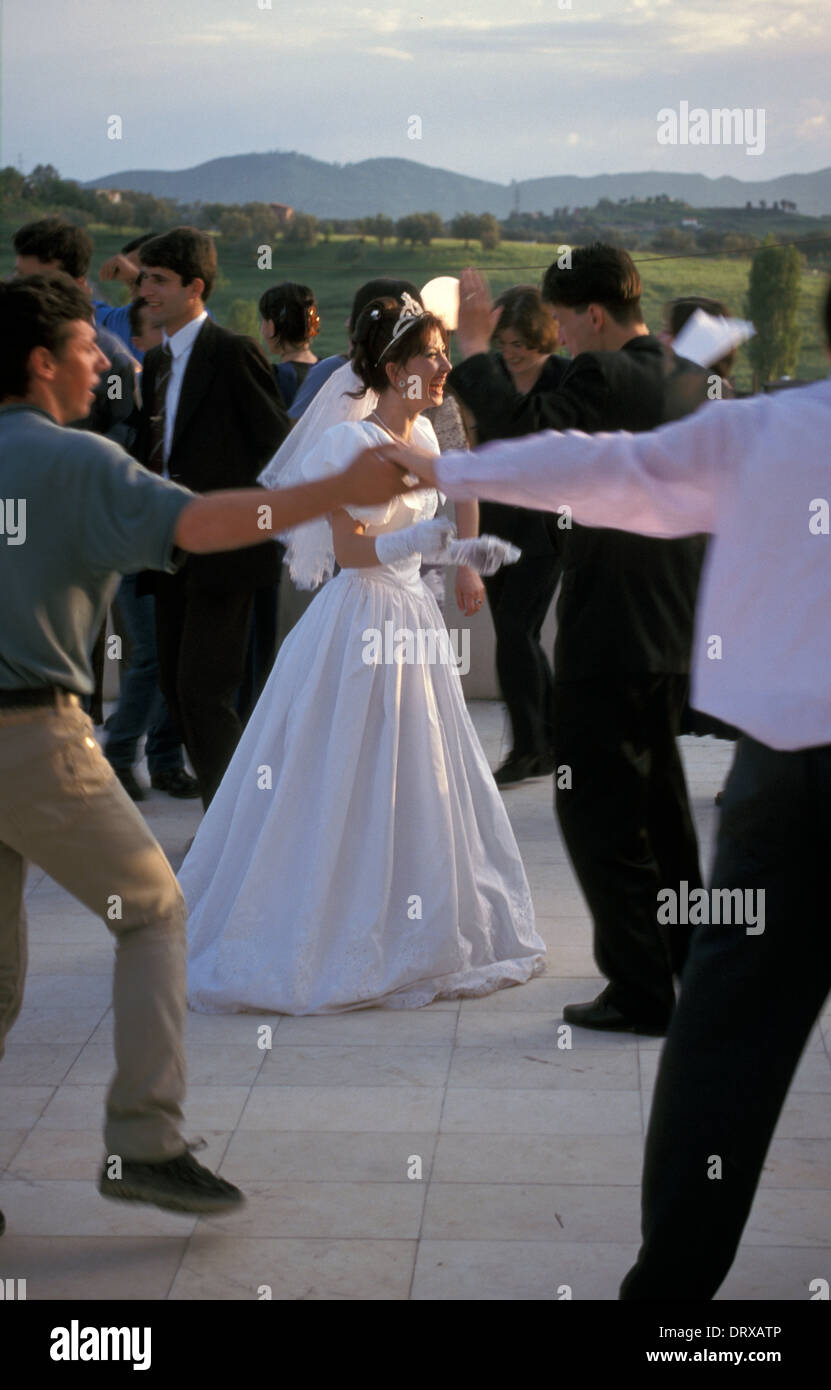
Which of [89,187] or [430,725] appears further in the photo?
[89,187]

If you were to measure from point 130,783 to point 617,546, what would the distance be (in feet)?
10.0

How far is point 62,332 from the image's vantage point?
8.79ft

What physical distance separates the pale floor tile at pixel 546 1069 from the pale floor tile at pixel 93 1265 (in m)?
0.95

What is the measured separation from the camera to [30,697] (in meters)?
2.59

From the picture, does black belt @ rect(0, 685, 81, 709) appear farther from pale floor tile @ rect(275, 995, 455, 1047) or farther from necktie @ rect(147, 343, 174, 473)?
necktie @ rect(147, 343, 174, 473)

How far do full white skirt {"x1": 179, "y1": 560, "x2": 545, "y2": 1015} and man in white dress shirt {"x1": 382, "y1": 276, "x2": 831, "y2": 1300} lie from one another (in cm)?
182

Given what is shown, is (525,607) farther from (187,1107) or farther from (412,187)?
(412,187)

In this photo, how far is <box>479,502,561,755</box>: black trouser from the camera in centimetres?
646

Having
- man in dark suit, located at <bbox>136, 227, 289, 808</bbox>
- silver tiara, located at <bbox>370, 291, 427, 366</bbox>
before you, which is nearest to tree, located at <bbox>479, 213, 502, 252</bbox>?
man in dark suit, located at <bbox>136, 227, 289, 808</bbox>

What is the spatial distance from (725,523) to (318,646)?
2189 millimetres

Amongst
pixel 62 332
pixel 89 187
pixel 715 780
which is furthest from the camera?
pixel 89 187
